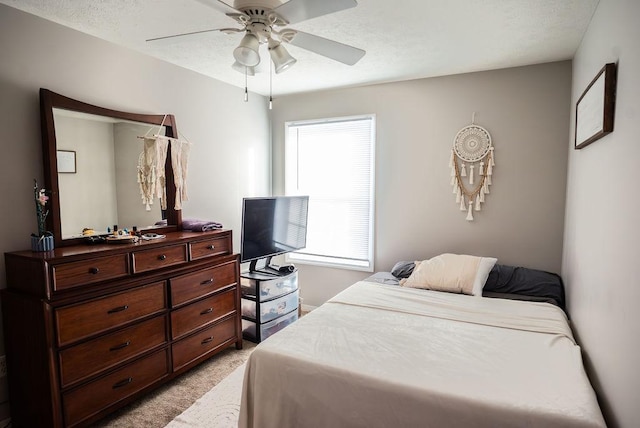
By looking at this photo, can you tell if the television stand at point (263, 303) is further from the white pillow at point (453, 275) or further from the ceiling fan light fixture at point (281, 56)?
the ceiling fan light fixture at point (281, 56)

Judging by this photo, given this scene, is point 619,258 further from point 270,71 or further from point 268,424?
point 270,71

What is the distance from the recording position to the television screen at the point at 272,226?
3.26 m

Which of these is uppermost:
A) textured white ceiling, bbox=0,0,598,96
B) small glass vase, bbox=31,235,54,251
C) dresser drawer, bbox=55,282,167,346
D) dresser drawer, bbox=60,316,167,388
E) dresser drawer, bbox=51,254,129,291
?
textured white ceiling, bbox=0,0,598,96

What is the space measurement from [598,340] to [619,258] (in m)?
0.51

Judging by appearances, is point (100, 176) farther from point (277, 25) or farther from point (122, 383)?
point (277, 25)

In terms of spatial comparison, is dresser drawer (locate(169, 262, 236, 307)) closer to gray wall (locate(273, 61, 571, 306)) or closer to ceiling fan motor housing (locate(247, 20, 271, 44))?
gray wall (locate(273, 61, 571, 306))

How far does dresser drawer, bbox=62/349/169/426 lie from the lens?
2.02m

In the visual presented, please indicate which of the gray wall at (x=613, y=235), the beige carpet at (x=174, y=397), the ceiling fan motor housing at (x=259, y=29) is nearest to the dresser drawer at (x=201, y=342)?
the beige carpet at (x=174, y=397)

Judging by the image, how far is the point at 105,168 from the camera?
260cm

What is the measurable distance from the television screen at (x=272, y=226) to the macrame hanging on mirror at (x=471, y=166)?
1.54 metres

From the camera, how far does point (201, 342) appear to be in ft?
9.29

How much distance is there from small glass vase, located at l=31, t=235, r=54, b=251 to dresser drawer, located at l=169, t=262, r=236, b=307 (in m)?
0.75

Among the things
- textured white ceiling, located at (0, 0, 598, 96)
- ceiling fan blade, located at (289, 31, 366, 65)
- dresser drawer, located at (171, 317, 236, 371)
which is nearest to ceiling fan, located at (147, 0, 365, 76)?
ceiling fan blade, located at (289, 31, 366, 65)

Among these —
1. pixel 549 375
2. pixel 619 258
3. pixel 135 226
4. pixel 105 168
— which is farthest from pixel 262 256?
pixel 619 258
